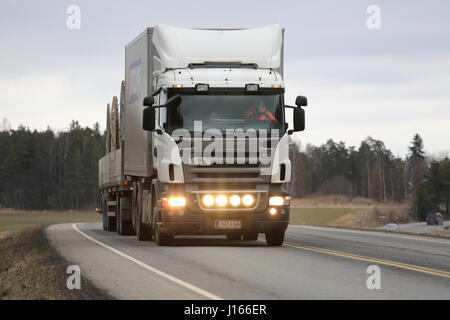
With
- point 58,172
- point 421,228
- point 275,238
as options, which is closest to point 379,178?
point 58,172

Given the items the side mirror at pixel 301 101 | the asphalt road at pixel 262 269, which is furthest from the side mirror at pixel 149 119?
the side mirror at pixel 301 101

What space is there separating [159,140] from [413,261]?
20.6 ft

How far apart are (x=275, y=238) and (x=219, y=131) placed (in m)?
3.36

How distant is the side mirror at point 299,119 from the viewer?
17031mm

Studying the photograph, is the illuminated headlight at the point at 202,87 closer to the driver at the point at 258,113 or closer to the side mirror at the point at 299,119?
the driver at the point at 258,113

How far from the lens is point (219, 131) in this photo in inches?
654

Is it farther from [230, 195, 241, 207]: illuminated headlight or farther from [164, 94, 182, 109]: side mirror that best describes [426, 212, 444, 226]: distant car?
[164, 94, 182, 109]: side mirror

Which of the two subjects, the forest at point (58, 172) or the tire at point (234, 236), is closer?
the tire at point (234, 236)

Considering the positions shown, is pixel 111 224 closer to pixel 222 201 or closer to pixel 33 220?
pixel 222 201

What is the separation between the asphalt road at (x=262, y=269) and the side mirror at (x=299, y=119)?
271cm

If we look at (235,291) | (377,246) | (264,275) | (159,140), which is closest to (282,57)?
(159,140)

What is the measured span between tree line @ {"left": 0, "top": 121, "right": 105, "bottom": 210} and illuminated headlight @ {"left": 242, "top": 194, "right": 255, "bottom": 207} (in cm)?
13294

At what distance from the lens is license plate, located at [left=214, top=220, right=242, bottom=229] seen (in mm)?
16969

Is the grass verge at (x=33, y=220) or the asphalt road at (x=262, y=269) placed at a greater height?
the asphalt road at (x=262, y=269)
